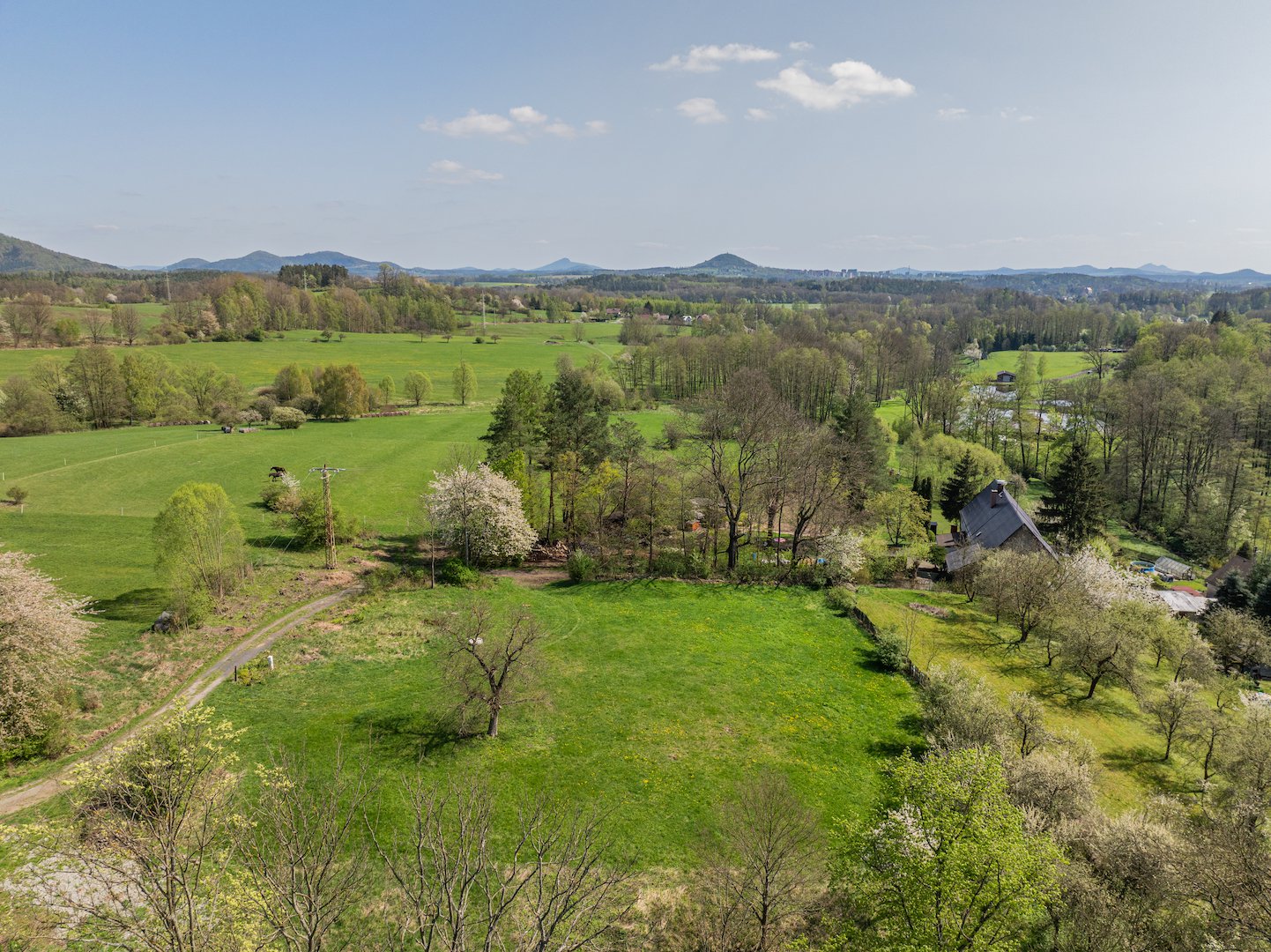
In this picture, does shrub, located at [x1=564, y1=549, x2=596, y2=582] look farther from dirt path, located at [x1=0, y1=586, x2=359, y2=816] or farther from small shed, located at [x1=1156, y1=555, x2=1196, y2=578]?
small shed, located at [x1=1156, y1=555, x2=1196, y2=578]

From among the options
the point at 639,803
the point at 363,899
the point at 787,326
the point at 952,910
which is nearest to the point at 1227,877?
the point at 952,910

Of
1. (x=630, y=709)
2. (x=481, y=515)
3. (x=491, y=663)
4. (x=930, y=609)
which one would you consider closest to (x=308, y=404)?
(x=481, y=515)

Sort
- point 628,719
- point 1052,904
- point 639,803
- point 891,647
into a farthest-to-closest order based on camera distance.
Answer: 1. point 891,647
2. point 628,719
3. point 639,803
4. point 1052,904

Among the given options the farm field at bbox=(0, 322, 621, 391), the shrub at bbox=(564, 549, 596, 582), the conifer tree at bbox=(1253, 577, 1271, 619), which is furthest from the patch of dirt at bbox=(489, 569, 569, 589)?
the farm field at bbox=(0, 322, 621, 391)

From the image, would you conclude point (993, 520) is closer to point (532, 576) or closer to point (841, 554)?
point (841, 554)

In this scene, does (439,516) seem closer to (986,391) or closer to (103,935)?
(103,935)

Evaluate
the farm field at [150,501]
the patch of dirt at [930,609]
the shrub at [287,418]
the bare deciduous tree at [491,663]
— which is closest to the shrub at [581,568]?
the bare deciduous tree at [491,663]
